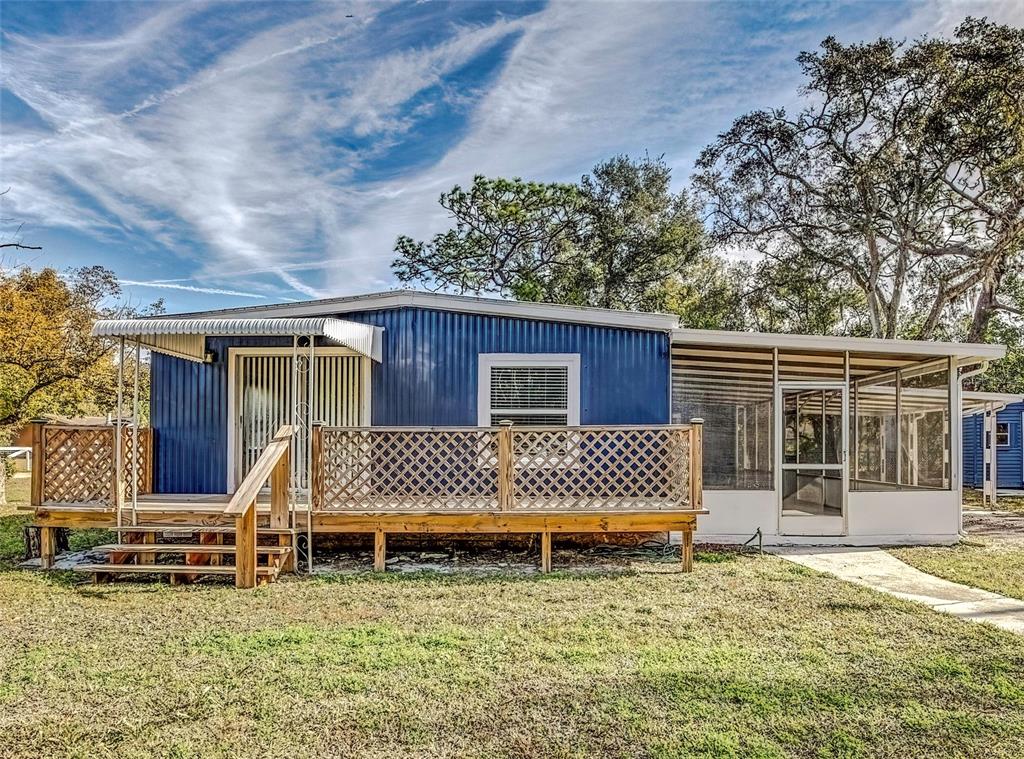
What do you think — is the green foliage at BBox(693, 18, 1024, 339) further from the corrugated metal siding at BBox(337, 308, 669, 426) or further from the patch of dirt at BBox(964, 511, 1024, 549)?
the corrugated metal siding at BBox(337, 308, 669, 426)

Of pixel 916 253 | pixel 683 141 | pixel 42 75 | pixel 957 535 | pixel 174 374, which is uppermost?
pixel 683 141

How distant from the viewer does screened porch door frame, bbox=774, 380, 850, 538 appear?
838cm

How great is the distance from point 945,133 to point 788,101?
14.6 ft

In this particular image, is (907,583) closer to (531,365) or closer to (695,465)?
(695,465)

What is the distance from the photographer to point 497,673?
3.81 m

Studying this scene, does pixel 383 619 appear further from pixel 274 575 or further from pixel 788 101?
pixel 788 101

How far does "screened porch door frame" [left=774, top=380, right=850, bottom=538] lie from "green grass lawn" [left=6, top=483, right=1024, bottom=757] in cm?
257

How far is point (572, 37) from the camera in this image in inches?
418

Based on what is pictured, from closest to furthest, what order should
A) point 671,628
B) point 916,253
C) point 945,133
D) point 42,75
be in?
point 671,628 < point 42,75 < point 945,133 < point 916,253

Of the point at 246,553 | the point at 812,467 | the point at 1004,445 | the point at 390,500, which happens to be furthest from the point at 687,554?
the point at 1004,445

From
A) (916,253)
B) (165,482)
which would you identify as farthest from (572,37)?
(916,253)

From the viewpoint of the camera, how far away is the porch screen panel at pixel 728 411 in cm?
828

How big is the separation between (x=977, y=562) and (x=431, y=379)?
21.6ft

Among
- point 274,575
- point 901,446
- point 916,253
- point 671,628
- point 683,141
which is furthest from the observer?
point 683,141
